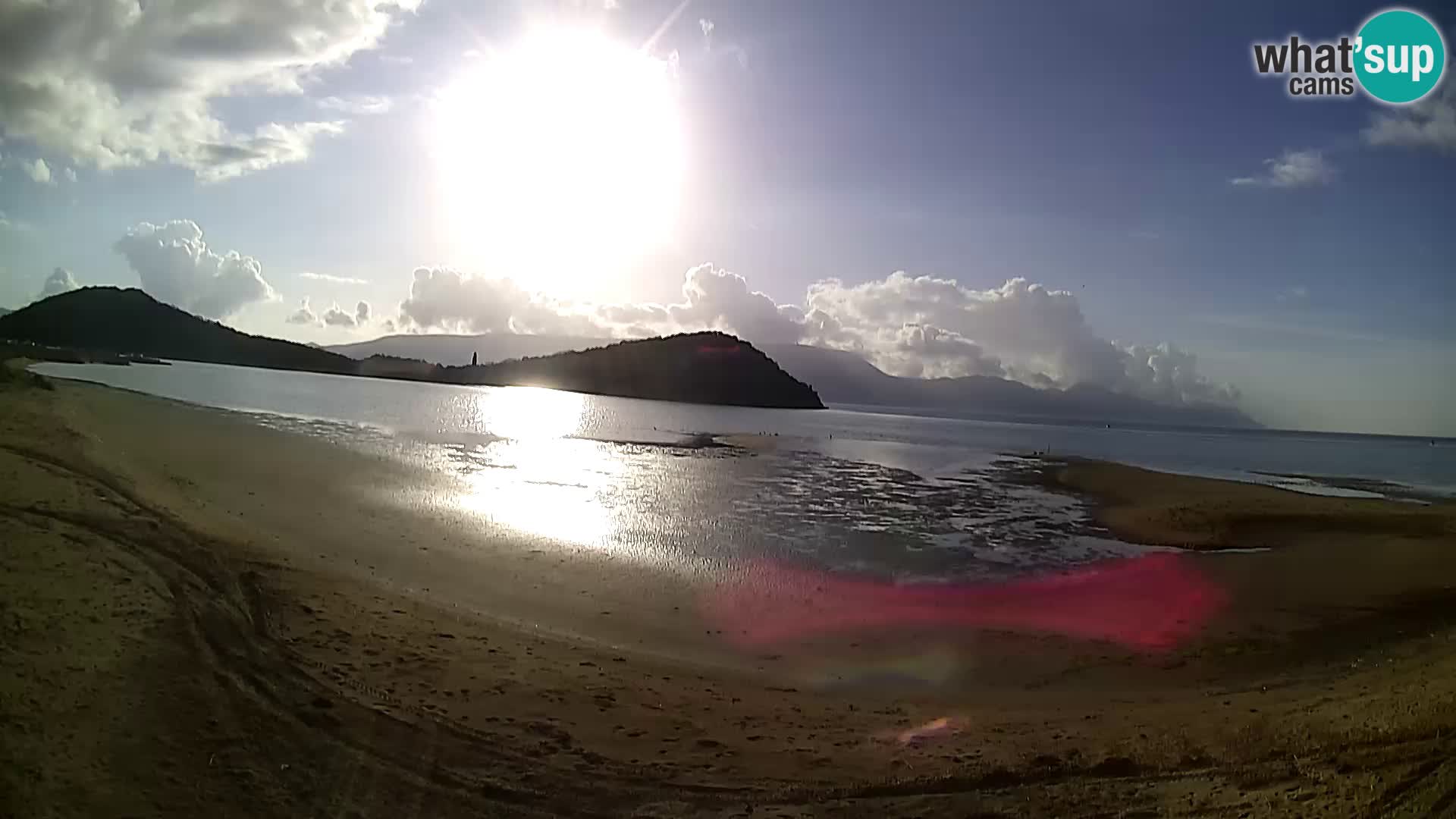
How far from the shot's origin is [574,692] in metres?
10.4

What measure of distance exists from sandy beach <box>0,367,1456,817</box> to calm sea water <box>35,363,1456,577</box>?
470 cm

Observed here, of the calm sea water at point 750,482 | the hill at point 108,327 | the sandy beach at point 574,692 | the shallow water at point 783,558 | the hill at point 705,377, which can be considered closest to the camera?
the sandy beach at point 574,692

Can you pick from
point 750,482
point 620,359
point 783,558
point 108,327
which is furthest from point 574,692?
point 108,327

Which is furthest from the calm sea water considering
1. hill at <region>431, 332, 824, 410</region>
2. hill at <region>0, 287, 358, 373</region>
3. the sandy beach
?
hill at <region>0, 287, 358, 373</region>

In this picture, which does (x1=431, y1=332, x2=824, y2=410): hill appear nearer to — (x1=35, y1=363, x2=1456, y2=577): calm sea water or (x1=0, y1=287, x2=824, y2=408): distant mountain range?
(x1=0, y1=287, x2=824, y2=408): distant mountain range

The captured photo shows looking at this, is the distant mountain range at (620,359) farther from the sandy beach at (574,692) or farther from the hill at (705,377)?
the sandy beach at (574,692)

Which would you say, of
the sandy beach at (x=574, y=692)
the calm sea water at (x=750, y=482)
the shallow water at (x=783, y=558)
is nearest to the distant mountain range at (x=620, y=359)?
the calm sea water at (x=750, y=482)

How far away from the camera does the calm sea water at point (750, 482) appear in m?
22.6

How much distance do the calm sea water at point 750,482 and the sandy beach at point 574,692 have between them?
470 centimetres

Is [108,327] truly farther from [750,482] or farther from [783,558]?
[783,558]

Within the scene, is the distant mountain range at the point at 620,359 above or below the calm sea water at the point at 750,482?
above

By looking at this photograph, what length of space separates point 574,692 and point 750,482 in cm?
2641

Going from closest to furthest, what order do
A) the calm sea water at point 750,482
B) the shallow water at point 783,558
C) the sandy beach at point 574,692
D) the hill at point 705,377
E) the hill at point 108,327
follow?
the sandy beach at point 574,692
the shallow water at point 783,558
the calm sea water at point 750,482
the hill at point 108,327
the hill at point 705,377

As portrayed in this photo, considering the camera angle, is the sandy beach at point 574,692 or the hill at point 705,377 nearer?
the sandy beach at point 574,692
